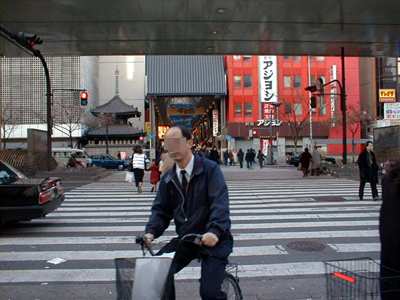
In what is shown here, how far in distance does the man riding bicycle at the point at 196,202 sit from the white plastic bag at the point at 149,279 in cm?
45

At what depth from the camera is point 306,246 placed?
879 cm

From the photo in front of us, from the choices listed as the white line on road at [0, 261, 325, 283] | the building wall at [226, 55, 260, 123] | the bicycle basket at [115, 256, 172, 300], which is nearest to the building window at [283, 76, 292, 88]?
the building wall at [226, 55, 260, 123]

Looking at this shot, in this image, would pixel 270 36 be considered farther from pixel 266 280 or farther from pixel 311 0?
pixel 266 280

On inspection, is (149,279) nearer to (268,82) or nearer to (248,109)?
(268,82)

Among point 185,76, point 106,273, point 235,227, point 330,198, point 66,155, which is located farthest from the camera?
point 185,76

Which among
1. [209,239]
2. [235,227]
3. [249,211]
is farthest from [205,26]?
[209,239]

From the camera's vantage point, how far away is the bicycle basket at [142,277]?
10.7 ft

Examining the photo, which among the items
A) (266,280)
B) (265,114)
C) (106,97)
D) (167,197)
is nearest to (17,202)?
(266,280)

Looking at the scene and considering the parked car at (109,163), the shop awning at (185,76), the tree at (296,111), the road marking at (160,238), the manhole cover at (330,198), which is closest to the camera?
the road marking at (160,238)

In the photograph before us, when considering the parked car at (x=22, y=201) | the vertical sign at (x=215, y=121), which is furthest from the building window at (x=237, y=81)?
the parked car at (x=22, y=201)

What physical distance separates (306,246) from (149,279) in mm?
5914

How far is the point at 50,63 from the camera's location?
67.1m

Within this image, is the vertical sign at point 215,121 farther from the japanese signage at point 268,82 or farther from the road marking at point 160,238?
the road marking at point 160,238

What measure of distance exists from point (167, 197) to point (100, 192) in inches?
622
